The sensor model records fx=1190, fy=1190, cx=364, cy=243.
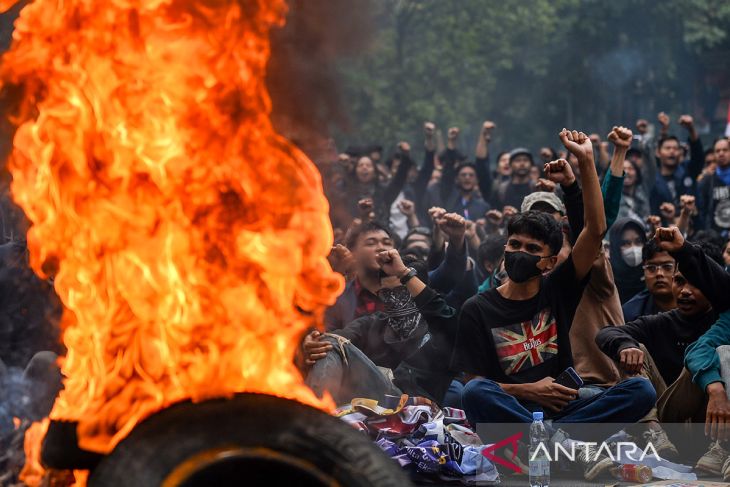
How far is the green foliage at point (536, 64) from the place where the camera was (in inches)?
941

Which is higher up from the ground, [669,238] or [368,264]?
[669,238]

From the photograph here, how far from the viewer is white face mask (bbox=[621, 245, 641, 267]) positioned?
8945 millimetres

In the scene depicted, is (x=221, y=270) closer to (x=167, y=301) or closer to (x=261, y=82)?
(x=167, y=301)

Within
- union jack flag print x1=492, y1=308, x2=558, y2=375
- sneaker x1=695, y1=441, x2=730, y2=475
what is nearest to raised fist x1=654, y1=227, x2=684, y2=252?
union jack flag print x1=492, y1=308, x2=558, y2=375

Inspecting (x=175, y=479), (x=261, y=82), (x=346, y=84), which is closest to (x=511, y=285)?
(x=346, y=84)

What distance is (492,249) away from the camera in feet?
29.1

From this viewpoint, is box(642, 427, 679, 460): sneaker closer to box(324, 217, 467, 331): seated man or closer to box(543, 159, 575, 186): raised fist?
box(543, 159, 575, 186): raised fist

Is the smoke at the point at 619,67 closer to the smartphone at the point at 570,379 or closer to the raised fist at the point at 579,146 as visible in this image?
the raised fist at the point at 579,146

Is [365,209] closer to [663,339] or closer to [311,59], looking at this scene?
[663,339]

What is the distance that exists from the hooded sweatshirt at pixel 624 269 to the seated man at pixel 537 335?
6.76 feet

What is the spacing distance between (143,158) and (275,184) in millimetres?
579

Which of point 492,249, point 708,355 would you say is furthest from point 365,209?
point 708,355

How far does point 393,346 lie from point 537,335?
1318 millimetres

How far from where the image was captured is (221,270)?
4363 millimetres
